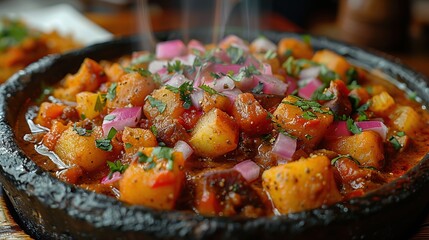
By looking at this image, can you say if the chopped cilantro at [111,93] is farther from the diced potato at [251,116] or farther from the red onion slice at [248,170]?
the red onion slice at [248,170]

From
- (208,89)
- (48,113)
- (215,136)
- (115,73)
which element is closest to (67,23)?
(115,73)

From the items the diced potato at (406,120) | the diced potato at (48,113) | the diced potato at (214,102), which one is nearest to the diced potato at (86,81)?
the diced potato at (48,113)

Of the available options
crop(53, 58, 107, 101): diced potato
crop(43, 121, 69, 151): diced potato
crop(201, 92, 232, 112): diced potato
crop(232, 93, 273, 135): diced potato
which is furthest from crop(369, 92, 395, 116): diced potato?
crop(43, 121, 69, 151): diced potato

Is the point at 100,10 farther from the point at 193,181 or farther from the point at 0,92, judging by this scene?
the point at 193,181

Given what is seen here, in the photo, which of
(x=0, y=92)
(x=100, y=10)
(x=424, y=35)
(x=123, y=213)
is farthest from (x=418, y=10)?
(x=123, y=213)

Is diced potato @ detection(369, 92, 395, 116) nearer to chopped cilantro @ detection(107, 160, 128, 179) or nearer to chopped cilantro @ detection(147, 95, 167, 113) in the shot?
chopped cilantro @ detection(147, 95, 167, 113)

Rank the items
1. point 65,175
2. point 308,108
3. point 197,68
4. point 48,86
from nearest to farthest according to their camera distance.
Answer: point 65,175 → point 308,108 → point 197,68 → point 48,86
